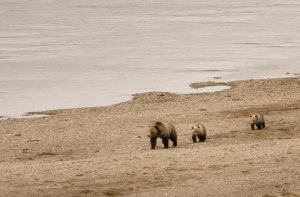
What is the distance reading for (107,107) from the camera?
42.9 metres

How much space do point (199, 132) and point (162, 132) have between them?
217 centimetres

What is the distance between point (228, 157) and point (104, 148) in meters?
6.63

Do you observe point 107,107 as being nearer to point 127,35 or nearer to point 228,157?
point 228,157

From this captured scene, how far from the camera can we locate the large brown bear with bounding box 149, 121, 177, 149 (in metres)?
26.3

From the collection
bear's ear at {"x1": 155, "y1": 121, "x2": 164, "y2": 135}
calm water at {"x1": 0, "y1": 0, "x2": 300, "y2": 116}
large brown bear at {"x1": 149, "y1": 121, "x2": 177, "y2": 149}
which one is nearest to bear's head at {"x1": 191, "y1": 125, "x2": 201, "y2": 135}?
large brown bear at {"x1": 149, "y1": 121, "x2": 177, "y2": 149}

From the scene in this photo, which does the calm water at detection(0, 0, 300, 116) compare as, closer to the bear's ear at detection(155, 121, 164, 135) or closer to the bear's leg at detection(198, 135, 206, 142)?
the bear's leg at detection(198, 135, 206, 142)

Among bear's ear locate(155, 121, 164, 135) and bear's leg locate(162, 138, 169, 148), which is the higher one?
bear's ear locate(155, 121, 164, 135)

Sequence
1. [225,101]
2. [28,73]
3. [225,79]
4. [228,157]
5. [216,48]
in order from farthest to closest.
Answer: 1. [216,48]
2. [28,73]
3. [225,79]
4. [225,101]
5. [228,157]

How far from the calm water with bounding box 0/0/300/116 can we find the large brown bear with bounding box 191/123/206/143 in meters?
16.5

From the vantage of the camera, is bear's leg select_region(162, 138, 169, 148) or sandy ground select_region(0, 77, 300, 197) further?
bear's leg select_region(162, 138, 169, 148)

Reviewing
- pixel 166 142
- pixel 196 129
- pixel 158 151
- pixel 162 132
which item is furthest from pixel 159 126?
pixel 196 129

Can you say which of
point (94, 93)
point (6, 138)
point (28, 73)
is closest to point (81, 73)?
point (28, 73)

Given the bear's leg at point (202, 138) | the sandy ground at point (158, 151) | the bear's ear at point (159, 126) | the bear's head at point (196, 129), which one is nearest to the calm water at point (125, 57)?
the sandy ground at point (158, 151)

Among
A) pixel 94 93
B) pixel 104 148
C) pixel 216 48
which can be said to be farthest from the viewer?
pixel 216 48
